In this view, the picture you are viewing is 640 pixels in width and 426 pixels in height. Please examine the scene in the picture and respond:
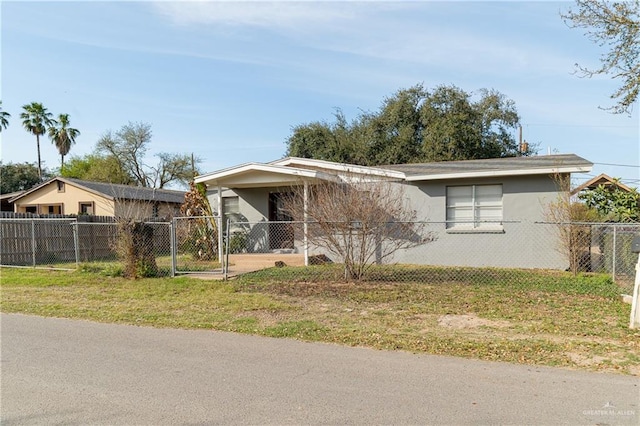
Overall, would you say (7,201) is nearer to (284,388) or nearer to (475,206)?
(475,206)

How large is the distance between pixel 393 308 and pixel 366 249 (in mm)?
2608

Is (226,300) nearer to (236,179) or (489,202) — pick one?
(236,179)

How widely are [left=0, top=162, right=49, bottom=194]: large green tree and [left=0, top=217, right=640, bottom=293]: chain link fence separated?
30458 mm

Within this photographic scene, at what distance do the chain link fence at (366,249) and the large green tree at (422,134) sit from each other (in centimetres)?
1515

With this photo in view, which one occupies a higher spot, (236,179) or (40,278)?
(236,179)

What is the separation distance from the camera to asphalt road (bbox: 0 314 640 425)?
12.7ft

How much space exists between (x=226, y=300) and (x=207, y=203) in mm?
9024

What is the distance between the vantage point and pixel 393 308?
8.00m

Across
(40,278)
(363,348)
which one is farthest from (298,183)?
(363,348)

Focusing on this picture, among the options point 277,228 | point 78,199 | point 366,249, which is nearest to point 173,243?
point 366,249

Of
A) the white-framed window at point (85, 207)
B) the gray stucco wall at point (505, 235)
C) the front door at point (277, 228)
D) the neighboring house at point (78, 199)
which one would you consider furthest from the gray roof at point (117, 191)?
the gray stucco wall at point (505, 235)

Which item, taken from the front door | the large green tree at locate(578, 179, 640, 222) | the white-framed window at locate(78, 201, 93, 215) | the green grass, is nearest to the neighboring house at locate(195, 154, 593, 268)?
the large green tree at locate(578, 179, 640, 222)

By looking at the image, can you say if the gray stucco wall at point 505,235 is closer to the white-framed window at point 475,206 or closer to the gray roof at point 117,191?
the white-framed window at point 475,206

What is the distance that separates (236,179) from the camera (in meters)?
15.2
